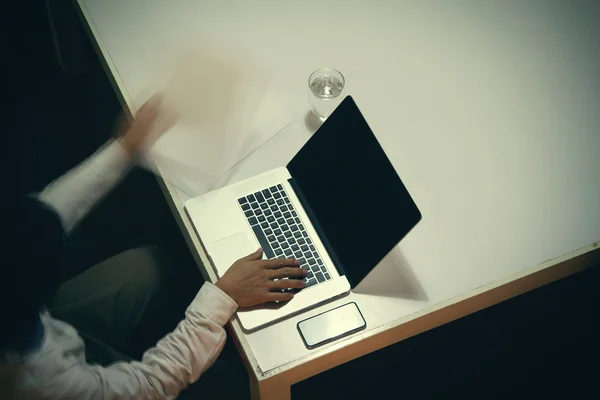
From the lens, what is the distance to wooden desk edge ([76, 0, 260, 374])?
3.02 ft

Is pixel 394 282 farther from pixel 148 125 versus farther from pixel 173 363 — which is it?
pixel 148 125

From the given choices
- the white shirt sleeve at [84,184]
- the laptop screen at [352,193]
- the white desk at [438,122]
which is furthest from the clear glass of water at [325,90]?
the white shirt sleeve at [84,184]

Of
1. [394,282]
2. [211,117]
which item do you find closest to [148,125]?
[211,117]

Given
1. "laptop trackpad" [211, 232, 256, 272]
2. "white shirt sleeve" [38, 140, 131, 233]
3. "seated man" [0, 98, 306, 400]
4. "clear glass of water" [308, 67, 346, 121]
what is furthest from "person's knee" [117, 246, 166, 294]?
"clear glass of water" [308, 67, 346, 121]

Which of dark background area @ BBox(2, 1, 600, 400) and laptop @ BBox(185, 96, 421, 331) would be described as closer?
laptop @ BBox(185, 96, 421, 331)

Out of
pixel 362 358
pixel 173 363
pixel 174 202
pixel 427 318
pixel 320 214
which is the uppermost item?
pixel 174 202

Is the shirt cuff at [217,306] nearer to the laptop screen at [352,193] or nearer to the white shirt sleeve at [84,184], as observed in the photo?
the laptop screen at [352,193]

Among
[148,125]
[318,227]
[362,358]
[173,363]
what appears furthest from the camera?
[362,358]

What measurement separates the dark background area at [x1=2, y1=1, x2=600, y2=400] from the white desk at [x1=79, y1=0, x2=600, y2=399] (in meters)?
0.57

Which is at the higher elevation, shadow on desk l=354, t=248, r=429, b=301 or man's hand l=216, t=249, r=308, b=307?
man's hand l=216, t=249, r=308, b=307

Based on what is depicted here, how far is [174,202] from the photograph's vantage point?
1.05 meters

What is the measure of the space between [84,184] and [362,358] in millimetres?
886

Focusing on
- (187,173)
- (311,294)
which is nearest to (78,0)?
(187,173)

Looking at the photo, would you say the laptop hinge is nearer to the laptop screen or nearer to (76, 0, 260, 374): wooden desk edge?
the laptop screen
